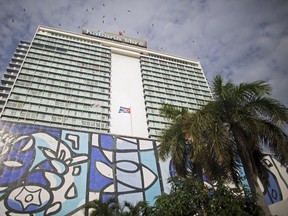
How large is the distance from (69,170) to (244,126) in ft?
63.5

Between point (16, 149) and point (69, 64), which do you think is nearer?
point (16, 149)

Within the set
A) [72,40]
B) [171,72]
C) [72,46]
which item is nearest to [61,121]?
[72,46]

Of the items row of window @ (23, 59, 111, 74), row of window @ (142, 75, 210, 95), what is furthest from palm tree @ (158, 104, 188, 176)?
row of window @ (23, 59, 111, 74)

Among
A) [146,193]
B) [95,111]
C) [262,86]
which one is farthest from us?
[95,111]

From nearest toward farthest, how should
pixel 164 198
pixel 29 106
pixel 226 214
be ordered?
1. pixel 226 214
2. pixel 164 198
3. pixel 29 106

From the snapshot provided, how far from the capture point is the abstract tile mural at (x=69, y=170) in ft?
70.5

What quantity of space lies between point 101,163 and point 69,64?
49.9 meters

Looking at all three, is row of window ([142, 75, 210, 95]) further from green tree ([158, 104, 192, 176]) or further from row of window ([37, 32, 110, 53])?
green tree ([158, 104, 192, 176])

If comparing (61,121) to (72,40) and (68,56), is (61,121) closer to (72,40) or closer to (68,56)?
(68,56)

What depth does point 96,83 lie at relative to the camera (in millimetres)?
66938

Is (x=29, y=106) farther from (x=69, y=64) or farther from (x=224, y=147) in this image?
(x=224, y=147)

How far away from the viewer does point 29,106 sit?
5475 centimetres

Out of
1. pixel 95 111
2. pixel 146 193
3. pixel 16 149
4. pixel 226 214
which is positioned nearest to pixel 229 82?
pixel 226 214

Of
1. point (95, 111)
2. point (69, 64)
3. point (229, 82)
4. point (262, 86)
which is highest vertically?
point (69, 64)
